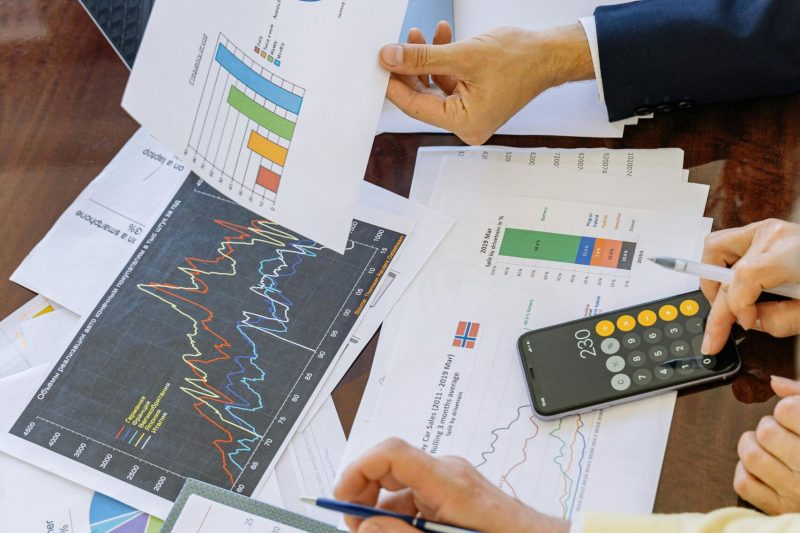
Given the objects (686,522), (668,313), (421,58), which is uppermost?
(421,58)

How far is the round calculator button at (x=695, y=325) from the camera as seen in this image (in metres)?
0.75

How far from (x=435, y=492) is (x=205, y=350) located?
29 centimetres

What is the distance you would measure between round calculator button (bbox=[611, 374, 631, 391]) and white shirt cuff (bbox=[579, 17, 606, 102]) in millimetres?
305

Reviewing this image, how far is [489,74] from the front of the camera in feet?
2.82

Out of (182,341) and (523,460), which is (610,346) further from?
(182,341)

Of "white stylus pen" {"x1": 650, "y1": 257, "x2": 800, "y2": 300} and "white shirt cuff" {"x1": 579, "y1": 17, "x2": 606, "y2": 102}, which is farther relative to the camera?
"white shirt cuff" {"x1": 579, "y1": 17, "x2": 606, "y2": 102}

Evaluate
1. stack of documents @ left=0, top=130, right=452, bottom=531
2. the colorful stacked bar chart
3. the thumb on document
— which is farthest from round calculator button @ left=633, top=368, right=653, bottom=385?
the thumb on document

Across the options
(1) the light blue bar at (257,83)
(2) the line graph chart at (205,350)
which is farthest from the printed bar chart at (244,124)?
(2) the line graph chart at (205,350)

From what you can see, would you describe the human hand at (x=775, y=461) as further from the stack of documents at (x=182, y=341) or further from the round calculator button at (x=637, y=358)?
the stack of documents at (x=182, y=341)

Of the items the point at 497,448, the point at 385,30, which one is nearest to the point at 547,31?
the point at 385,30

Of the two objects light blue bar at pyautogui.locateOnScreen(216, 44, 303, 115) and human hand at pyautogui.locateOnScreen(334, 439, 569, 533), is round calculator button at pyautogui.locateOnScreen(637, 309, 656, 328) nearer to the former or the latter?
human hand at pyautogui.locateOnScreen(334, 439, 569, 533)

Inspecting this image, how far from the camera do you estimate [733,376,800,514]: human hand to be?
0.66m

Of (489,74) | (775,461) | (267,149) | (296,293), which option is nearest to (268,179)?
(267,149)

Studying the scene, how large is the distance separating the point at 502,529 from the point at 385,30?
44 cm
